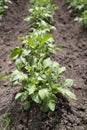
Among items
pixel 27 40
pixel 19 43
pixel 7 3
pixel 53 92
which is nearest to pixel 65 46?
pixel 19 43

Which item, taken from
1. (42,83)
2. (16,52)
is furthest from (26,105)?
(16,52)

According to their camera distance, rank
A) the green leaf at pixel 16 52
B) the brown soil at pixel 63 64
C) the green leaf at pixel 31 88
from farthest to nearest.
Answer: the green leaf at pixel 16 52
the brown soil at pixel 63 64
the green leaf at pixel 31 88

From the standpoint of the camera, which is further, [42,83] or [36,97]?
[42,83]

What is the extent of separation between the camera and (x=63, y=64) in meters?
4.66

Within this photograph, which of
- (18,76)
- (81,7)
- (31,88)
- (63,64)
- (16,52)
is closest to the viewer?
(31,88)

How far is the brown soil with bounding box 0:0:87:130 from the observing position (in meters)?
3.30

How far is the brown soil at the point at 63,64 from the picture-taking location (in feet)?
10.8

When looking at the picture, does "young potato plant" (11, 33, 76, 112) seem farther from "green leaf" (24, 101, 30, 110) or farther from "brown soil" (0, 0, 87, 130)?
"brown soil" (0, 0, 87, 130)

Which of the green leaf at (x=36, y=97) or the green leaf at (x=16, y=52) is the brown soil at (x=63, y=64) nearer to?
the green leaf at (x=36, y=97)

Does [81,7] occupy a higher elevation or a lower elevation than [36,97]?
lower

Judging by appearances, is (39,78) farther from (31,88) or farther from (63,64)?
(63,64)

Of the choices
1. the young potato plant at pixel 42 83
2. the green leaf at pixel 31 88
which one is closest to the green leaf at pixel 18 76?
the young potato plant at pixel 42 83

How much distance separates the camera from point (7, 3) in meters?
7.94

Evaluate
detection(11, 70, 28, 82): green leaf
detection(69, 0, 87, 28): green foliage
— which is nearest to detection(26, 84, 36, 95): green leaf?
detection(11, 70, 28, 82): green leaf
